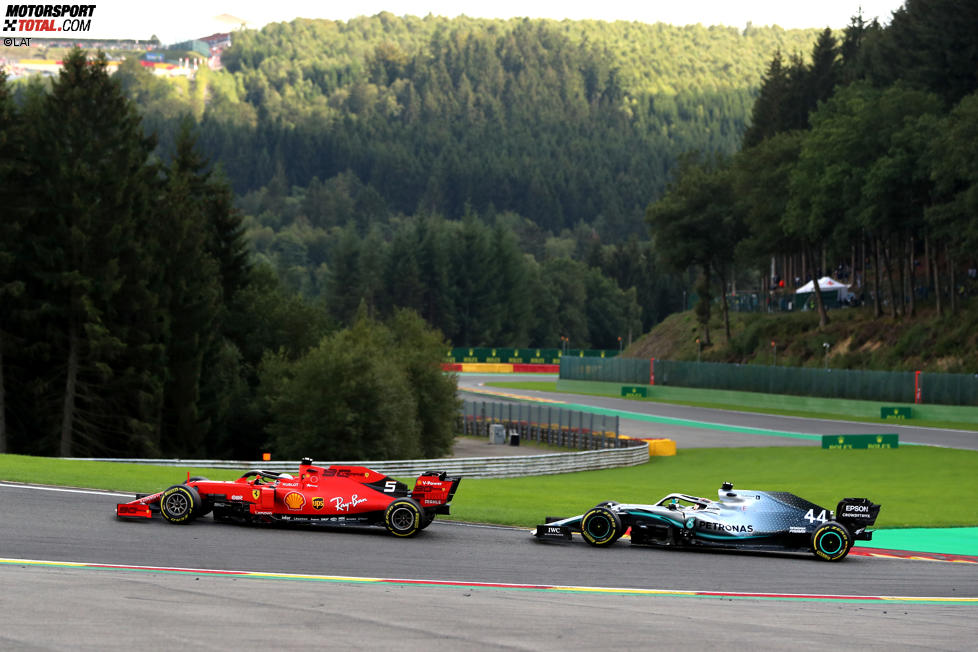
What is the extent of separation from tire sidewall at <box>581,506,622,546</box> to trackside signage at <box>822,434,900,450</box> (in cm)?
3391

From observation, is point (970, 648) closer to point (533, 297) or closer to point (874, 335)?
point (874, 335)

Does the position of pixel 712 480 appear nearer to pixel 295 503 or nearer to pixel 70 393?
pixel 70 393

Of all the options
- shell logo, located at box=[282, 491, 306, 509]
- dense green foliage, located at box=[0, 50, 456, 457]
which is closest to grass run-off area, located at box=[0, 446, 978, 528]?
shell logo, located at box=[282, 491, 306, 509]

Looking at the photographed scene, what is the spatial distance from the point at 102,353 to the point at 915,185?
5078 centimetres

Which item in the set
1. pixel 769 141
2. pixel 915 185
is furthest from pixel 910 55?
pixel 915 185

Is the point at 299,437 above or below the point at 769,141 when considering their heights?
below

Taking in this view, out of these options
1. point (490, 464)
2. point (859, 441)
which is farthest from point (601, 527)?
point (859, 441)

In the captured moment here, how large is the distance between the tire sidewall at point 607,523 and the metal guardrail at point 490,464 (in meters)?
11.9

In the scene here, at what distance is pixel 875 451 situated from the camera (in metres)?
50.8

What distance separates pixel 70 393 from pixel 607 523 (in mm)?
34981

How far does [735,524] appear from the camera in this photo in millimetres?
20312

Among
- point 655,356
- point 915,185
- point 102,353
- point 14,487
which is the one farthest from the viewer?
point 655,356

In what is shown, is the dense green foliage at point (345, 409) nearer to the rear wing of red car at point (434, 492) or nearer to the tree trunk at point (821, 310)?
the rear wing of red car at point (434, 492)

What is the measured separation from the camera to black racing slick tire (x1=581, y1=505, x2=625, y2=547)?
798 inches
